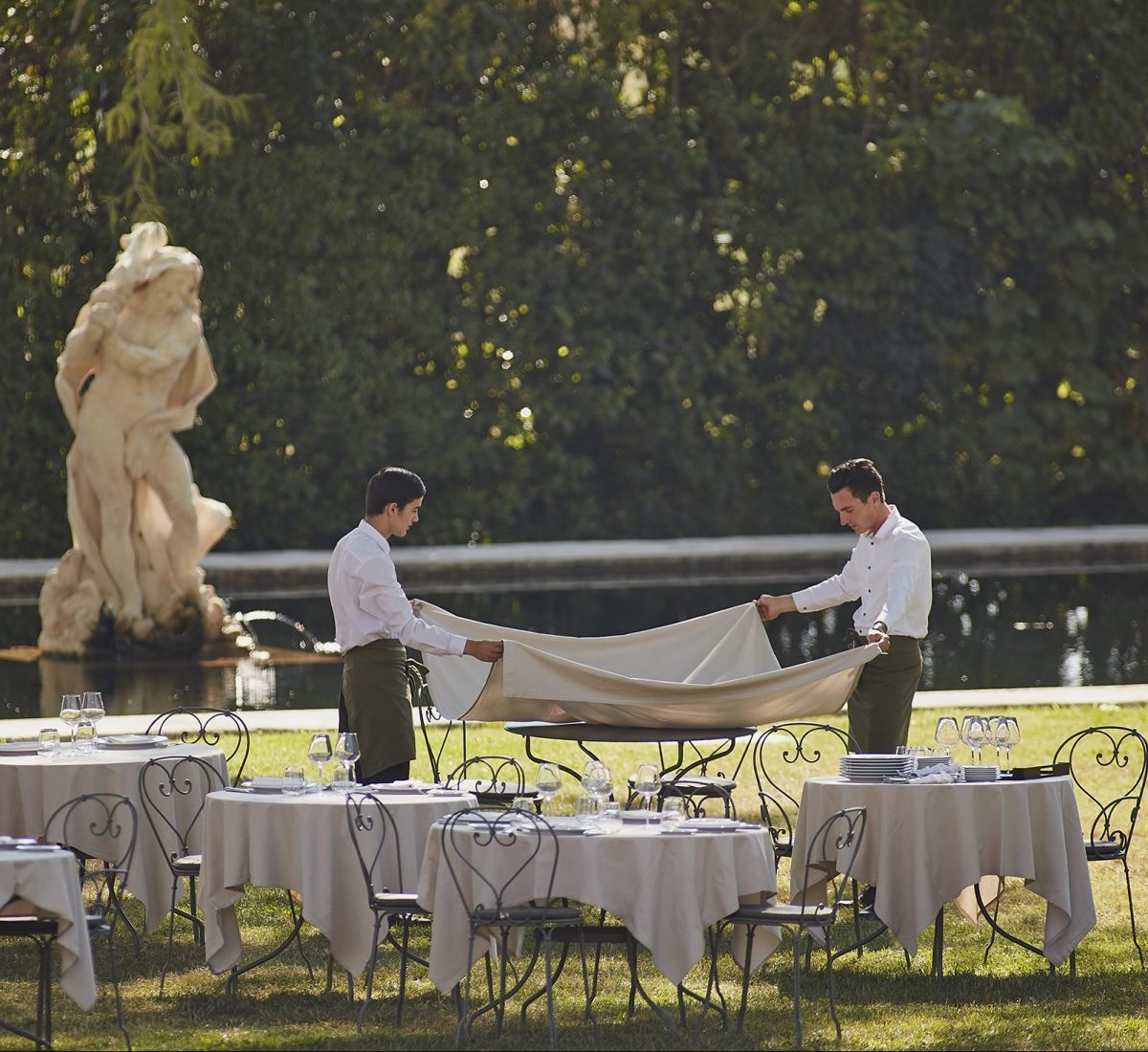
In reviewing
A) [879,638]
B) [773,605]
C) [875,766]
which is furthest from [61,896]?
[773,605]

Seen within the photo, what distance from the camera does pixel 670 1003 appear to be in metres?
5.85

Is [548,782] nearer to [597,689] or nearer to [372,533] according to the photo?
[372,533]

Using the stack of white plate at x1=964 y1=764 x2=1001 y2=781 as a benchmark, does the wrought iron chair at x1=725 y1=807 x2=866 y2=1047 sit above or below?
below

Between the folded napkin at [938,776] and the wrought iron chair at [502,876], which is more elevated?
the folded napkin at [938,776]

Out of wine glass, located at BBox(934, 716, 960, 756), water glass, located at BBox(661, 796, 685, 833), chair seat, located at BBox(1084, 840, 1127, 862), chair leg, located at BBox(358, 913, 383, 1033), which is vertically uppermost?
wine glass, located at BBox(934, 716, 960, 756)

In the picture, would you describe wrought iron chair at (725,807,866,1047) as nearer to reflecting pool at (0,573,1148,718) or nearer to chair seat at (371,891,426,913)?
chair seat at (371,891,426,913)

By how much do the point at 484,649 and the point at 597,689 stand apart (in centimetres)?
43

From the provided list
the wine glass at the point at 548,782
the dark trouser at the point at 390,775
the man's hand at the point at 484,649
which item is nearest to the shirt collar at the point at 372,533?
the man's hand at the point at 484,649

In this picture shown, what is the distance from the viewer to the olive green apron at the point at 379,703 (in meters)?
6.93

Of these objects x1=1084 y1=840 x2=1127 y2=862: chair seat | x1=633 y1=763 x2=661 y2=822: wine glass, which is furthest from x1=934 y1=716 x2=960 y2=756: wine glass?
x1=633 y1=763 x2=661 y2=822: wine glass

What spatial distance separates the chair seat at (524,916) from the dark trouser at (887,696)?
221 centimetres

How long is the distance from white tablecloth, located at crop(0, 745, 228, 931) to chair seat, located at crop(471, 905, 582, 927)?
181 cm

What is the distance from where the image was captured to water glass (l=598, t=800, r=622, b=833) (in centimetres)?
543

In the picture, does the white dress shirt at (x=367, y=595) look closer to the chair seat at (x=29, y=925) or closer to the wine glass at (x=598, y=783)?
the wine glass at (x=598, y=783)
